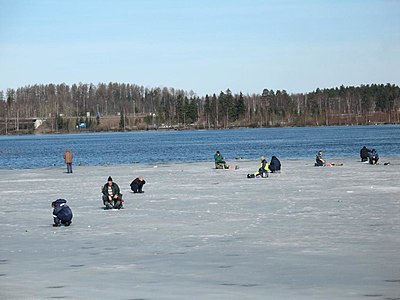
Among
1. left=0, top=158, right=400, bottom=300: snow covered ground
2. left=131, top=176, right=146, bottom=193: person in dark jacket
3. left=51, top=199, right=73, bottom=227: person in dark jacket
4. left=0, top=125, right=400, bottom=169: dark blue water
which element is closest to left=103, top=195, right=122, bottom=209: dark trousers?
left=0, top=158, right=400, bottom=300: snow covered ground

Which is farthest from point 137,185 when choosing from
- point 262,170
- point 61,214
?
point 61,214

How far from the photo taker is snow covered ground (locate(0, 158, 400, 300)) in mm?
13922

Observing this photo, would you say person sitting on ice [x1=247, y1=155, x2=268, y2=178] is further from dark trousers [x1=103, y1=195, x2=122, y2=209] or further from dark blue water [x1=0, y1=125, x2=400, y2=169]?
dark blue water [x1=0, y1=125, x2=400, y2=169]

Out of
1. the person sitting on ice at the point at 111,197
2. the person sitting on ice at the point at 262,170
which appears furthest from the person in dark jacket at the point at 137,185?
the person sitting on ice at the point at 262,170

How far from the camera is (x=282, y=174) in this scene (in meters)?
43.2

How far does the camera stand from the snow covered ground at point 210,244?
13922mm

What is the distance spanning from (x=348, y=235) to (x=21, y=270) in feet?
25.2

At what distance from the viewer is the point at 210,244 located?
61.8 ft

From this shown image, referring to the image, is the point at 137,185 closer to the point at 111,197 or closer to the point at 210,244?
the point at 111,197

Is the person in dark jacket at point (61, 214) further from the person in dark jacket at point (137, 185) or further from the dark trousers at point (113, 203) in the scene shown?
the person in dark jacket at point (137, 185)

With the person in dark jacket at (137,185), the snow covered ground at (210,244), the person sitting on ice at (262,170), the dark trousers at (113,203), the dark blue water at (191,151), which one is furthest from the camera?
the dark blue water at (191,151)

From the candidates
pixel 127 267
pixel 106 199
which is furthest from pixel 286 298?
pixel 106 199

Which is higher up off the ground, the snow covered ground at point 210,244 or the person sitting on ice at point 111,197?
the person sitting on ice at point 111,197

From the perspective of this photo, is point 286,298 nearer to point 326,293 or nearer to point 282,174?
point 326,293
